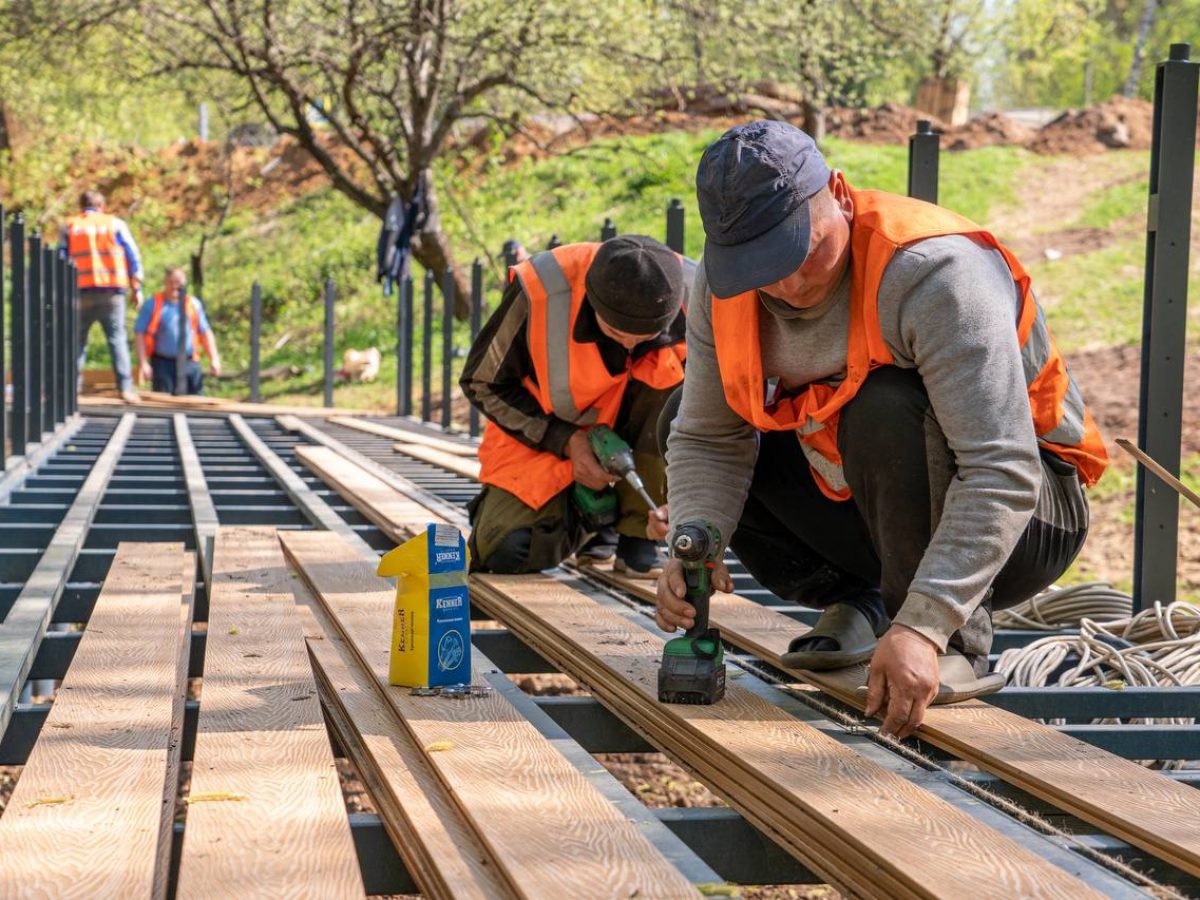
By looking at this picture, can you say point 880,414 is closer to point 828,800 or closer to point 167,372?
point 828,800

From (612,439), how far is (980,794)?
1.98 meters

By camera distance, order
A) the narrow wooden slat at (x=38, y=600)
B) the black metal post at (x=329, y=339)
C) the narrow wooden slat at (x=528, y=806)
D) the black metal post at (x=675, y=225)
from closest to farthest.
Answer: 1. the narrow wooden slat at (x=528, y=806)
2. the narrow wooden slat at (x=38, y=600)
3. the black metal post at (x=675, y=225)
4. the black metal post at (x=329, y=339)

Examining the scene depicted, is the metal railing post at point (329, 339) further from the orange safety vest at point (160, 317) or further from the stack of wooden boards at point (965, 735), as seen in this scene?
the stack of wooden boards at point (965, 735)

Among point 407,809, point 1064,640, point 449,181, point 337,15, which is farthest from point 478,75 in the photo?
point 407,809

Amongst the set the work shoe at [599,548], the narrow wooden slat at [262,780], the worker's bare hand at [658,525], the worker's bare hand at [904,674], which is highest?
the worker's bare hand at [658,525]

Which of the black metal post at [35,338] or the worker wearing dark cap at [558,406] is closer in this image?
the worker wearing dark cap at [558,406]

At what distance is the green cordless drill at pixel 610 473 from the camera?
12.6 ft

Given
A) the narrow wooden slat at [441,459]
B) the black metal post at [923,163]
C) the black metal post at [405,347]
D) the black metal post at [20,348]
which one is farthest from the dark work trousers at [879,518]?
the black metal post at [405,347]

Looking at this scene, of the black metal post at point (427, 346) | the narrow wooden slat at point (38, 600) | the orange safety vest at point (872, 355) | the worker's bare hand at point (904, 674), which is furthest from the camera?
the black metal post at point (427, 346)

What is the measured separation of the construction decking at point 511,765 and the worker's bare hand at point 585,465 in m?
0.31

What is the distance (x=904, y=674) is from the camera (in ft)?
7.16

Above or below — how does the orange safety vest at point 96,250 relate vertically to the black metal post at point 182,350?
above

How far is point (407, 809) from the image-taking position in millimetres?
1960

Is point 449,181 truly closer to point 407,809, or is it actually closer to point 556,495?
point 556,495
